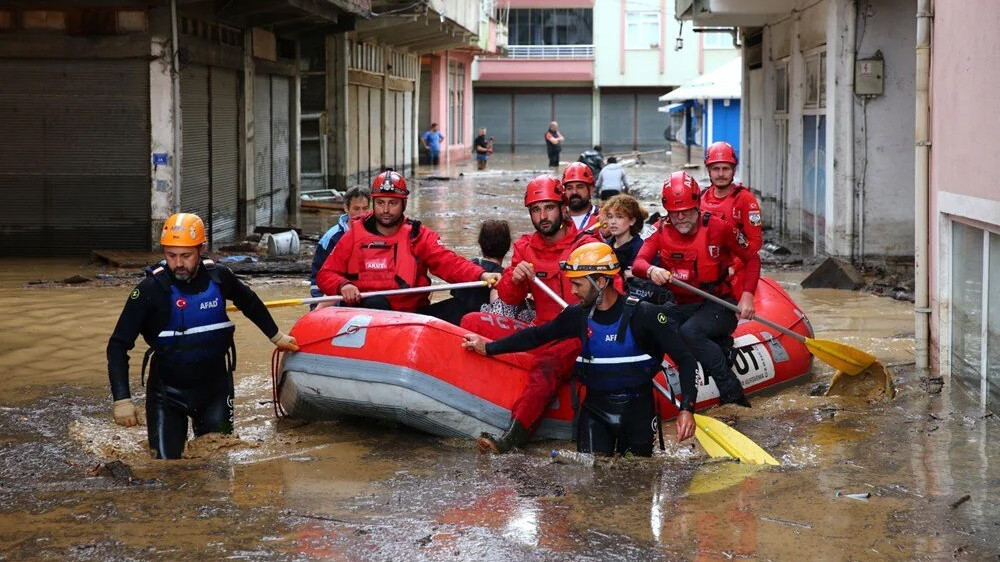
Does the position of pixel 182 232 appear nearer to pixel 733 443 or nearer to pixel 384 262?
pixel 384 262

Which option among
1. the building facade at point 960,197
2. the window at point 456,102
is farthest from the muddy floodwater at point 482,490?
the window at point 456,102

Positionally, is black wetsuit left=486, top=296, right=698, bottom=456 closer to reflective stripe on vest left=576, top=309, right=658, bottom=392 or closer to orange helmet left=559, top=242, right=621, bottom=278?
reflective stripe on vest left=576, top=309, right=658, bottom=392

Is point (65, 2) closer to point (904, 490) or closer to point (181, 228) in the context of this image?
point (181, 228)

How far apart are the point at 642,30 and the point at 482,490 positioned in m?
53.2

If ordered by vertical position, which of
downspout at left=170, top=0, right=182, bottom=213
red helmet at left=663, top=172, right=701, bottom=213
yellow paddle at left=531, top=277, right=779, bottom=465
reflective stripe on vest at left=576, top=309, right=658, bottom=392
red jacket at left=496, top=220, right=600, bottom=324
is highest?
downspout at left=170, top=0, right=182, bottom=213

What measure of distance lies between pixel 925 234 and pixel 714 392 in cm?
219

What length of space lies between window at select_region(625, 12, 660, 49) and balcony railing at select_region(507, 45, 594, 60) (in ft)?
5.98

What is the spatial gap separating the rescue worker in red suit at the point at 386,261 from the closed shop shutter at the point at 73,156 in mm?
8878

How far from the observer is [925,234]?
32.0 feet

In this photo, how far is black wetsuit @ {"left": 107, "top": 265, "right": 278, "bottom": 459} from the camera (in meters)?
6.89

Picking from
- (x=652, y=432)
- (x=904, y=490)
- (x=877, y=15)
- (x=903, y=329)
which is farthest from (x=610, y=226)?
(x=877, y=15)

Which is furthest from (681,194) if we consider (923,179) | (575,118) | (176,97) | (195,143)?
(575,118)

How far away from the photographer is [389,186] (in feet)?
27.1

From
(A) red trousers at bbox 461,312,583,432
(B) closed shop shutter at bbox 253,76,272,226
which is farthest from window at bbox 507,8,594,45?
(A) red trousers at bbox 461,312,583,432
